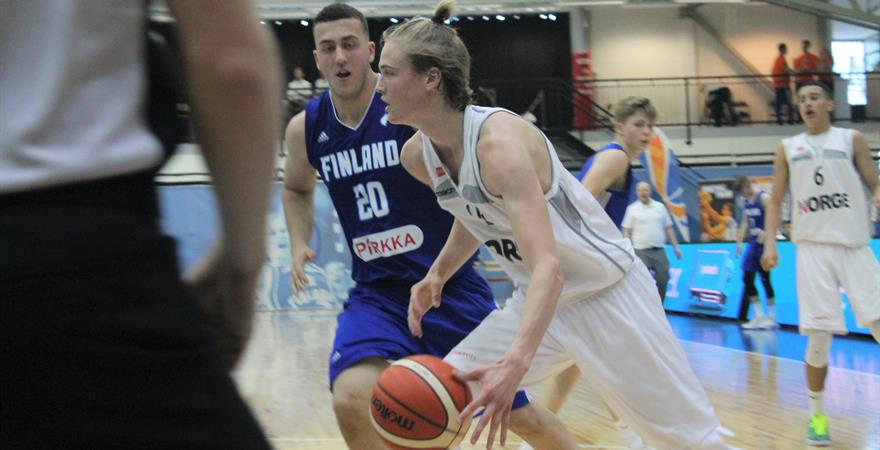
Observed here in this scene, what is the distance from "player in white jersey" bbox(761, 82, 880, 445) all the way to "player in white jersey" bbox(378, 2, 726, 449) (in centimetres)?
304

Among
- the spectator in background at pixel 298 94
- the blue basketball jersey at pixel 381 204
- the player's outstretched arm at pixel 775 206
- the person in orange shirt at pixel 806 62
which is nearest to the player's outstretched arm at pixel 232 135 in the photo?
the blue basketball jersey at pixel 381 204

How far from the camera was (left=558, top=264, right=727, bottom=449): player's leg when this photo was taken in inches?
145

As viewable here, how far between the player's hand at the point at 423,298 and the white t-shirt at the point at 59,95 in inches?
116

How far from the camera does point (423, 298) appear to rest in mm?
4070

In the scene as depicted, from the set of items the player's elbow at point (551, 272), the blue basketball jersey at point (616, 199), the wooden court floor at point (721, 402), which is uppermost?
the player's elbow at point (551, 272)

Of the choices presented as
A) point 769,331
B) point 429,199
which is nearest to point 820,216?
point 429,199

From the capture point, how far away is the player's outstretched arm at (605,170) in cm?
578

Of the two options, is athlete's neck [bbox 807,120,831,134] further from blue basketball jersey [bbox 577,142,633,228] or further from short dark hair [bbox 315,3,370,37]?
short dark hair [bbox 315,3,370,37]

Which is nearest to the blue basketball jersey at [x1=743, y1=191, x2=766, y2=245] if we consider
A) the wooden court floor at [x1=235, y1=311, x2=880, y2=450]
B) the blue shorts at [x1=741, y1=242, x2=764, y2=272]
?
the blue shorts at [x1=741, y1=242, x2=764, y2=272]

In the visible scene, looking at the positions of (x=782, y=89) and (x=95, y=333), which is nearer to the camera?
(x=95, y=333)

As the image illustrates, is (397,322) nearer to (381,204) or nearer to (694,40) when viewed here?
(381,204)

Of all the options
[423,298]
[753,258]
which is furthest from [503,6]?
[423,298]

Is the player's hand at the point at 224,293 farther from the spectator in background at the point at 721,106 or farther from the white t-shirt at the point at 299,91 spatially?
the spectator in background at the point at 721,106

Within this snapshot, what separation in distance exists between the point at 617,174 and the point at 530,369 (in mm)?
2149
